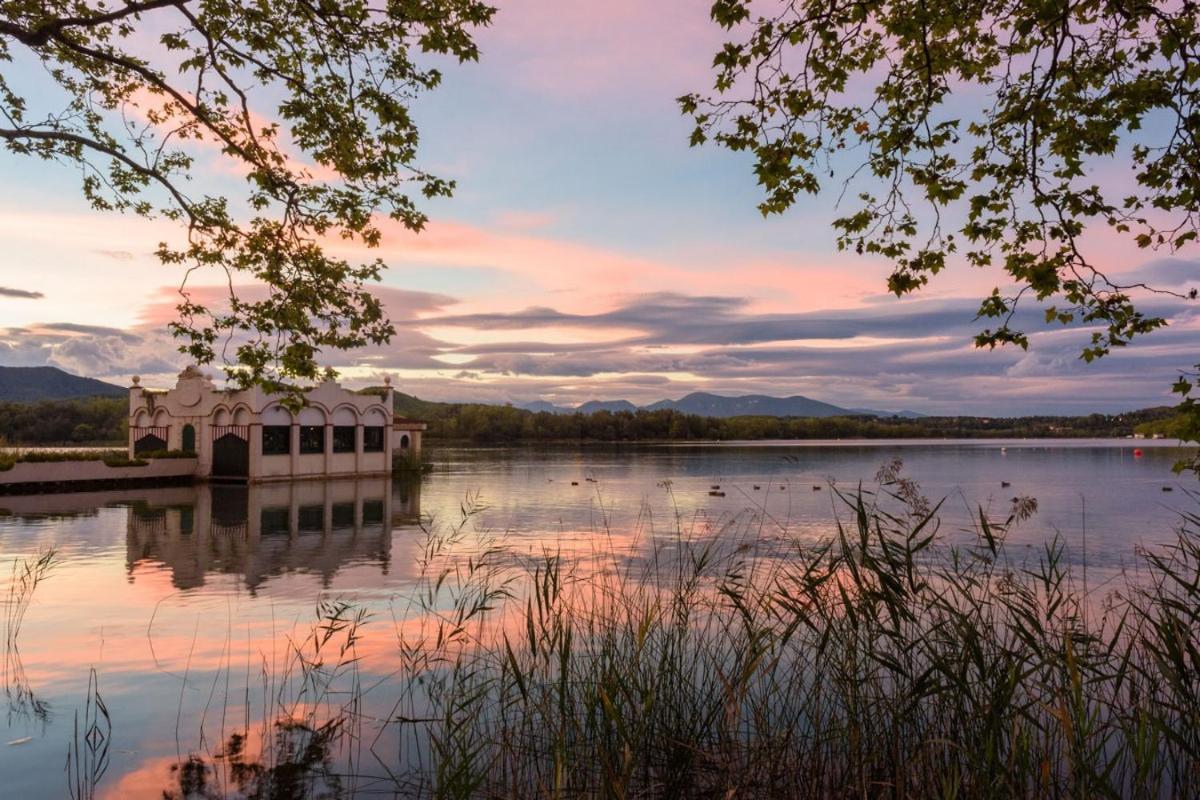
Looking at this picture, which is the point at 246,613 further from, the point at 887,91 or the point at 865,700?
the point at 887,91

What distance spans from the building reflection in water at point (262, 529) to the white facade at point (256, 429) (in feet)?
8.01

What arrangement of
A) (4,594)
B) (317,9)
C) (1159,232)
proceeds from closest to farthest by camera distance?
(1159,232) → (317,9) → (4,594)

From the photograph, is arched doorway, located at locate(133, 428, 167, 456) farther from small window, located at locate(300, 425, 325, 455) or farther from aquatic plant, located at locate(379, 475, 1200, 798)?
aquatic plant, located at locate(379, 475, 1200, 798)

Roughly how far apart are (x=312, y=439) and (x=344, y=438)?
221cm

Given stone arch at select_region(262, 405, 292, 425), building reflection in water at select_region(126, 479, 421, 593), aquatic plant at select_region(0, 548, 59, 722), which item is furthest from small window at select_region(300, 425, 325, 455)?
aquatic plant at select_region(0, 548, 59, 722)

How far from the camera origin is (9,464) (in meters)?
29.3

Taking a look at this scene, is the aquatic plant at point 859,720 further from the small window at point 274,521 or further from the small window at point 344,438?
the small window at point 344,438

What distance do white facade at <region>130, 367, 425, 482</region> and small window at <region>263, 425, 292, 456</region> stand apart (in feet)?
0.15

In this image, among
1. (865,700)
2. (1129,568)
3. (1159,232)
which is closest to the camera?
(865,700)

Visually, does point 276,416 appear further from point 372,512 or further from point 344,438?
point 372,512

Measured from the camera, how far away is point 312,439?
39.4 meters

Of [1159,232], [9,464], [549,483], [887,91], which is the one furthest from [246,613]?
[549,483]

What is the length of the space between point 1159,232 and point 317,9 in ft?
35.0

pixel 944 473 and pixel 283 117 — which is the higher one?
pixel 283 117
